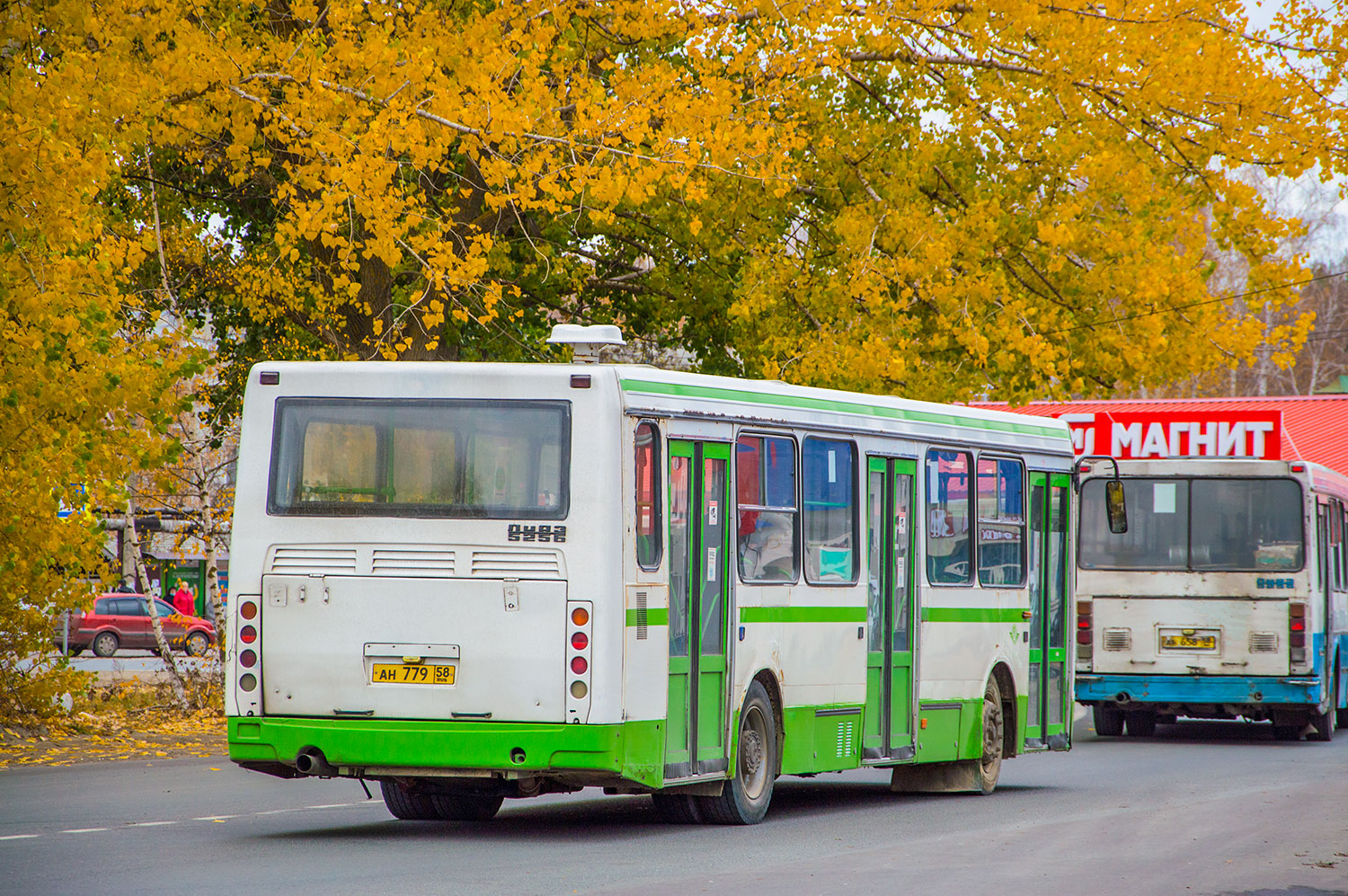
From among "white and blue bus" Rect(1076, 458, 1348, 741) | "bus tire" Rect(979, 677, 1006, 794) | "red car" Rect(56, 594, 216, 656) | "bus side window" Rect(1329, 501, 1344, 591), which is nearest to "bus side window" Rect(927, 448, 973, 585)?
"bus tire" Rect(979, 677, 1006, 794)

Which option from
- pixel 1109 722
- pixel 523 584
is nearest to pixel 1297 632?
pixel 1109 722

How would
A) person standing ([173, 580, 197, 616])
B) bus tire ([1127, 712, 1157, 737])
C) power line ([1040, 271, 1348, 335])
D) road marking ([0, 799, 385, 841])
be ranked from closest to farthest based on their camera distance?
road marking ([0, 799, 385, 841]) < bus tire ([1127, 712, 1157, 737]) < power line ([1040, 271, 1348, 335]) < person standing ([173, 580, 197, 616])

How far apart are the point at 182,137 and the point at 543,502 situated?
27.6 feet

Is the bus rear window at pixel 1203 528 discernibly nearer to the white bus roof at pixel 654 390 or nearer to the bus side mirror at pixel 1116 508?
the bus side mirror at pixel 1116 508

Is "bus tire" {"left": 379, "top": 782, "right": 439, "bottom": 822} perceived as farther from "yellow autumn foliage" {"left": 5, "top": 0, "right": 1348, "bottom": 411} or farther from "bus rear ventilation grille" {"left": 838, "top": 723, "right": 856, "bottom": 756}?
"yellow autumn foliage" {"left": 5, "top": 0, "right": 1348, "bottom": 411}

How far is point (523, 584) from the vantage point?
36.2 feet

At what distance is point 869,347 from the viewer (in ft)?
75.3

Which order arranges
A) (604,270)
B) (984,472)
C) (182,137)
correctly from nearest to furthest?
1. (984,472)
2. (182,137)
3. (604,270)

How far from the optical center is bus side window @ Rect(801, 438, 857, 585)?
42.8ft

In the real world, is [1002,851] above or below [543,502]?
below

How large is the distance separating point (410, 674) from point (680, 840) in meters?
1.85

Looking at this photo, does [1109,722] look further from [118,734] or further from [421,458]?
[421,458]

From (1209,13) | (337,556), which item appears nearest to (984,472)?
(337,556)

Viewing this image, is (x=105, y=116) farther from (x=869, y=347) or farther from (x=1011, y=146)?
(x=1011, y=146)
